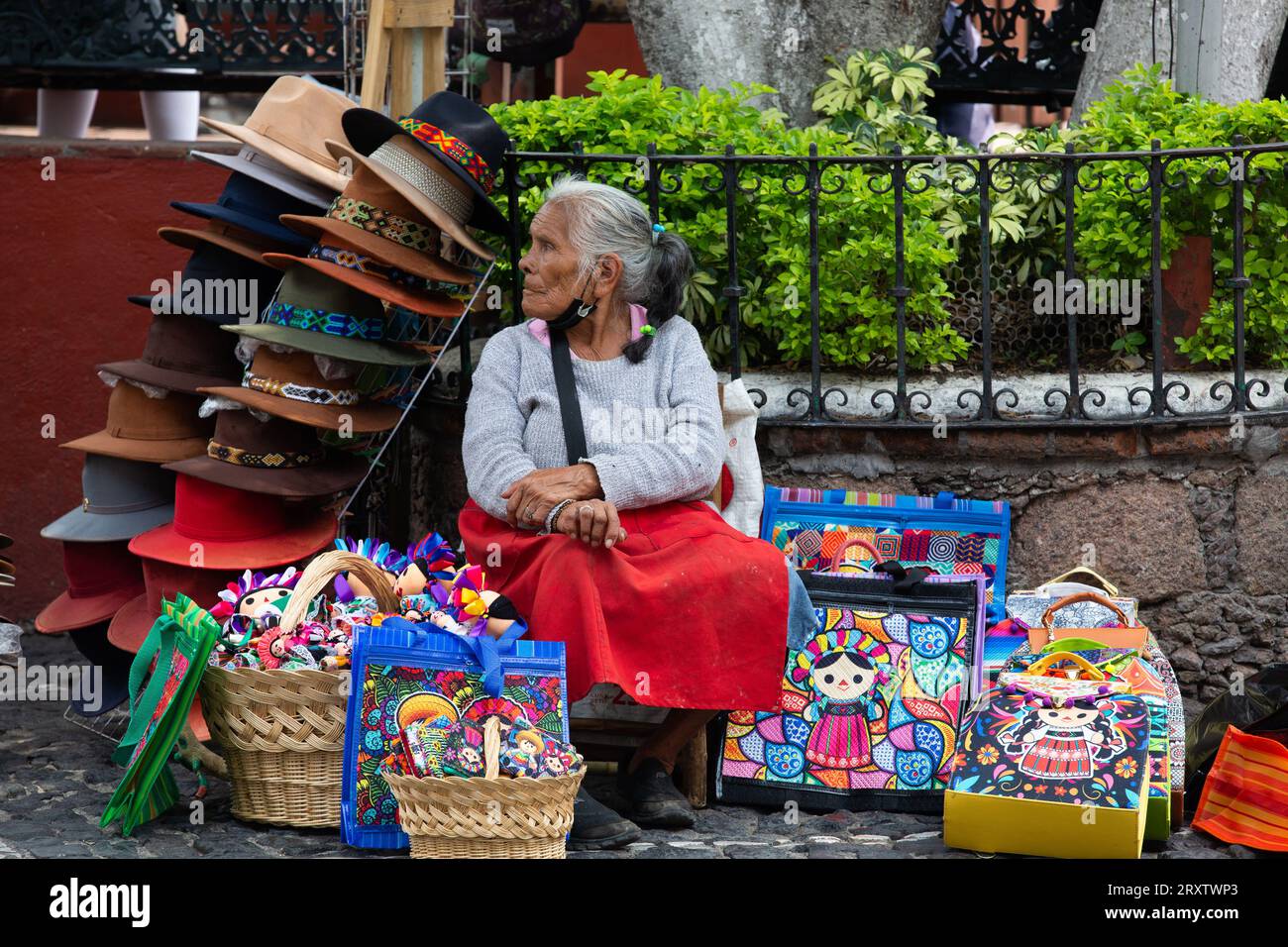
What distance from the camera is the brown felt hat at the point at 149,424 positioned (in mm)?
4840

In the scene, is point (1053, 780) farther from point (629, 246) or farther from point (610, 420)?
point (629, 246)

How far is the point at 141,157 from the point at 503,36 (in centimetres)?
205

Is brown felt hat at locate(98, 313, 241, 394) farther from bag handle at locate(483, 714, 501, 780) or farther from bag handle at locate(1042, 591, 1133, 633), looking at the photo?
bag handle at locate(1042, 591, 1133, 633)

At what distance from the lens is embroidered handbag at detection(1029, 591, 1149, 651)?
4395mm

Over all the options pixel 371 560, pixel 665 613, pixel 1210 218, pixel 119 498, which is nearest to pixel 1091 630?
pixel 665 613

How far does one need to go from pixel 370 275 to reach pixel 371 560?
0.83 metres

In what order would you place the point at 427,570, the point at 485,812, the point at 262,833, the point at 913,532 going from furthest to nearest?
the point at 913,532 < the point at 427,570 < the point at 262,833 < the point at 485,812

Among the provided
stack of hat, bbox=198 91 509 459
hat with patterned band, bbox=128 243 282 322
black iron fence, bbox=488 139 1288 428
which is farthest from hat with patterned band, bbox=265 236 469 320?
black iron fence, bbox=488 139 1288 428

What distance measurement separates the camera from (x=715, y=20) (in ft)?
19.6

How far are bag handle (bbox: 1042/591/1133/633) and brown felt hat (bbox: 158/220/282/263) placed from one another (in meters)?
2.44

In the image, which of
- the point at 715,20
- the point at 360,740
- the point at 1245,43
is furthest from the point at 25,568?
the point at 1245,43

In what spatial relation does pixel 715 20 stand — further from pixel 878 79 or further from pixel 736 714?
pixel 736 714

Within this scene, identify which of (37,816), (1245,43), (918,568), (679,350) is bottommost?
(37,816)

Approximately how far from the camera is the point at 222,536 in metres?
4.62
